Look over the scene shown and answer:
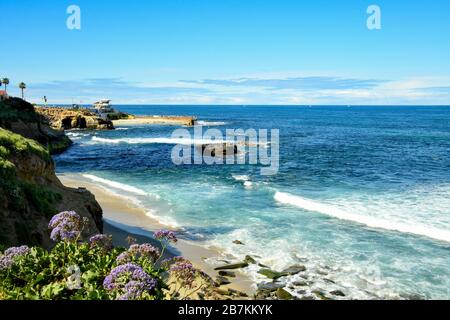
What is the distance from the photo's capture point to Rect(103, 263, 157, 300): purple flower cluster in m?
4.79

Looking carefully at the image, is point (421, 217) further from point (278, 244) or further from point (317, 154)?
point (317, 154)

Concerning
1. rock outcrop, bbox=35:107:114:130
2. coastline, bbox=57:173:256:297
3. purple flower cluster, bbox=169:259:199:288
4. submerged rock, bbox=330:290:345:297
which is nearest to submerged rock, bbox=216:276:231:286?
coastline, bbox=57:173:256:297

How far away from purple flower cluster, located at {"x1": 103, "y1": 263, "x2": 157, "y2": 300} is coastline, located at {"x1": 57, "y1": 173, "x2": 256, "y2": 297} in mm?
8600

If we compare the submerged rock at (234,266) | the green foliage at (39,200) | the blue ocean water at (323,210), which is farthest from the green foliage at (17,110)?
the submerged rock at (234,266)

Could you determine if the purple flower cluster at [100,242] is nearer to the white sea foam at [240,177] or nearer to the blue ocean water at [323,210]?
the blue ocean water at [323,210]

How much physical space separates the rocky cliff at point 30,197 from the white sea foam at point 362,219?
1265 centimetres

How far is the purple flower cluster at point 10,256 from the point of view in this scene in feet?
19.0

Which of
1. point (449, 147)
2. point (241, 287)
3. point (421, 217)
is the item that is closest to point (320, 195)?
point (421, 217)

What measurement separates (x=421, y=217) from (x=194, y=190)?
14.3 meters

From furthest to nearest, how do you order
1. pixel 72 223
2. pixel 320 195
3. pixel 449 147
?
1. pixel 449 147
2. pixel 320 195
3. pixel 72 223

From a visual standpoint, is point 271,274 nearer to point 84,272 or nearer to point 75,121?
point 84,272

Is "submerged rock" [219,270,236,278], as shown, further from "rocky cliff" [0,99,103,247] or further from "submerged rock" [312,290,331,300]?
"rocky cliff" [0,99,103,247]

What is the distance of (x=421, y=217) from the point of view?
22141mm
